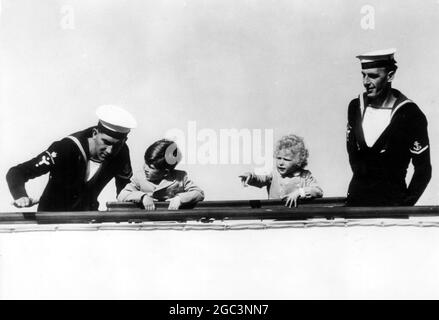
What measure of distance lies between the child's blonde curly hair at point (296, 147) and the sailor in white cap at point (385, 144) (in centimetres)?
28

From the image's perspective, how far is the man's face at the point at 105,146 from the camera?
10.9ft

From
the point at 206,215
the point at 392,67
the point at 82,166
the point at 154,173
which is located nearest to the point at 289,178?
the point at 206,215

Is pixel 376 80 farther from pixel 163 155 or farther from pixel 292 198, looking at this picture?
pixel 163 155

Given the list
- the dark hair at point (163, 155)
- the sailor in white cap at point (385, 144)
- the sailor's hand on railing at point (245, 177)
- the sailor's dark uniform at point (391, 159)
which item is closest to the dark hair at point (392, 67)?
the sailor in white cap at point (385, 144)

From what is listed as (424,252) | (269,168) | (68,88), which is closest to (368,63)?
(269,168)

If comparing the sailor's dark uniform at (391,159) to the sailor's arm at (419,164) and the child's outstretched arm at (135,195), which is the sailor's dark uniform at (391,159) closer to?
the sailor's arm at (419,164)

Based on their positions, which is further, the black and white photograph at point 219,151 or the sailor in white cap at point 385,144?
the sailor in white cap at point 385,144

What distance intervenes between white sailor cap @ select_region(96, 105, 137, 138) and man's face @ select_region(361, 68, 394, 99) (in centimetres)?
142

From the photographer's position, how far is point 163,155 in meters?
3.28

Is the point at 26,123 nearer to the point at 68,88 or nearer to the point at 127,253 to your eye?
the point at 68,88

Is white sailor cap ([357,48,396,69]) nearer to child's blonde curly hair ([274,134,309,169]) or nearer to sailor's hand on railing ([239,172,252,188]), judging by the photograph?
child's blonde curly hair ([274,134,309,169])

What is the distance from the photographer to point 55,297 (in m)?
3.17

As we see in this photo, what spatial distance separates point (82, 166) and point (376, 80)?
186 cm

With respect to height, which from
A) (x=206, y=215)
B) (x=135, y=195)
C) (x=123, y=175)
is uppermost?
(x=123, y=175)
